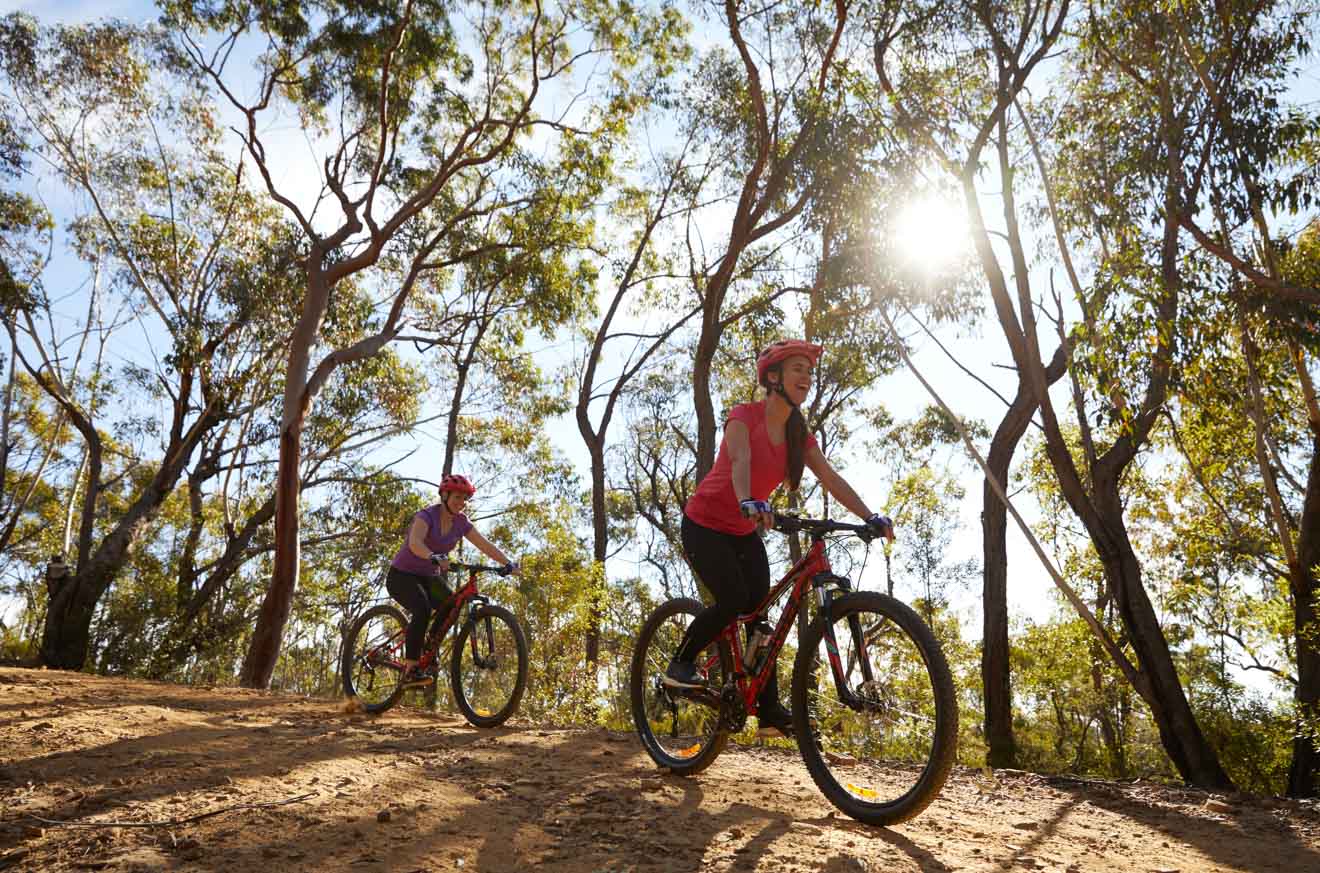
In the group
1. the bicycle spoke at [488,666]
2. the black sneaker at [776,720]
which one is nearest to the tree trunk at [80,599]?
the bicycle spoke at [488,666]

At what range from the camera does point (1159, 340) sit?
7.54 meters

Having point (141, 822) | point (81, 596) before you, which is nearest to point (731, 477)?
point (141, 822)

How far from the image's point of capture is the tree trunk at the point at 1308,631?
7672 mm

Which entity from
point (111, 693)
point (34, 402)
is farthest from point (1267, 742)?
point (34, 402)

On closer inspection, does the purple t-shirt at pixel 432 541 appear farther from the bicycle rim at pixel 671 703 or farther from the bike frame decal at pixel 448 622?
the bicycle rim at pixel 671 703

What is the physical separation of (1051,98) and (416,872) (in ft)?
40.5

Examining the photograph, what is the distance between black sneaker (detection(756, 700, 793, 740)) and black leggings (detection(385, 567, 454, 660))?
3715 mm

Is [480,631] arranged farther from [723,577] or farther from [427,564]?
[723,577]

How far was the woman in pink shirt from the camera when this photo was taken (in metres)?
4.07

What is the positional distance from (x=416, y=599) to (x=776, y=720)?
3941 mm

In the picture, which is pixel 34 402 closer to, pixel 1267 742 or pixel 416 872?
pixel 416 872

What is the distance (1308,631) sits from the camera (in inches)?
296

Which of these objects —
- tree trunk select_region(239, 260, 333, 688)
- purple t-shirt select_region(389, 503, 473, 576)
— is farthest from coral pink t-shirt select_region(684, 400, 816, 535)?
tree trunk select_region(239, 260, 333, 688)

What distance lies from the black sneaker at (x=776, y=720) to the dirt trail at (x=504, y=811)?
1.01ft
